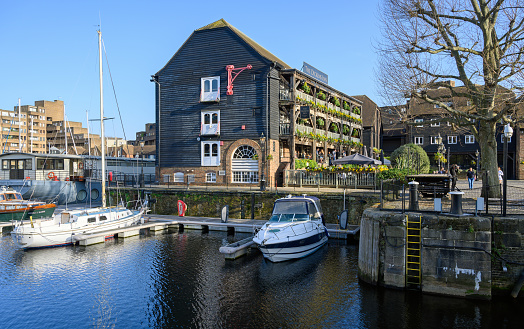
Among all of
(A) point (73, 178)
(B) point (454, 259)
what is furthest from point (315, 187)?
(A) point (73, 178)

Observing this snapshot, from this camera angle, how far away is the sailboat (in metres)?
20.5

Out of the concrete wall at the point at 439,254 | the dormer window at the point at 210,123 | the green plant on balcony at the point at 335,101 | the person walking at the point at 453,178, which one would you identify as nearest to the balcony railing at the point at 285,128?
the dormer window at the point at 210,123

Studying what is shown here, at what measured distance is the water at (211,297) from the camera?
448 inches

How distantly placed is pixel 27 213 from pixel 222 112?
16.5 metres

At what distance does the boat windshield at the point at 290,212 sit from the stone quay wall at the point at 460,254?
6117mm

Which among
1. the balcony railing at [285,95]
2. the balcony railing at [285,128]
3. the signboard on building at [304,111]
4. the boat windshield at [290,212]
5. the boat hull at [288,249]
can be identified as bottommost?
the boat hull at [288,249]

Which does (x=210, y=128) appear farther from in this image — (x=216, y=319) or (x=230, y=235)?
(x=216, y=319)

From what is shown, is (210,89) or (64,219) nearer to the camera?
(64,219)

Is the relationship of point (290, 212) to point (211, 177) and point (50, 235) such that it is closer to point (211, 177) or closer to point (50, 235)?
point (50, 235)

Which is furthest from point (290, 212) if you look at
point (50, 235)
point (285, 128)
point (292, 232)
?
point (285, 128)

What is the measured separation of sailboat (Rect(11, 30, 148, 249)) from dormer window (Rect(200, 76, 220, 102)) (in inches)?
391

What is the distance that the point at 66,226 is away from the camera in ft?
71.5

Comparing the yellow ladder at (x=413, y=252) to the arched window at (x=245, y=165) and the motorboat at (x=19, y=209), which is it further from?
the motorboat at (x=19, y=209)

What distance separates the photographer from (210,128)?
33375 millimetres
